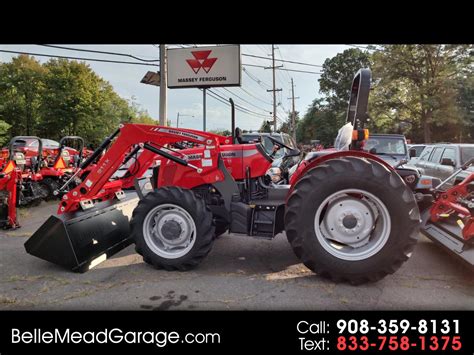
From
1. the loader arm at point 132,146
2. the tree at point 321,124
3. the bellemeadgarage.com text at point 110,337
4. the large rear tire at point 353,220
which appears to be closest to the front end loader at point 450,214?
the large rear tire at point 353,220

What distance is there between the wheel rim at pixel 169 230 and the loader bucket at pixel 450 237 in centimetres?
303

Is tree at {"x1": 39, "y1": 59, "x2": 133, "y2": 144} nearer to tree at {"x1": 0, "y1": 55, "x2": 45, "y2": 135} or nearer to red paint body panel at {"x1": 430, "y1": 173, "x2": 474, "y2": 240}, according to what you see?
tree at {"x1": 0, "y1": 55, "x2": 45, "y2": 135}

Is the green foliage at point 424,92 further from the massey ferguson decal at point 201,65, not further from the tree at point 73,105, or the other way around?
the tree at point 73,105

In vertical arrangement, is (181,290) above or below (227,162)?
below

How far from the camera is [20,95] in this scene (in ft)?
116

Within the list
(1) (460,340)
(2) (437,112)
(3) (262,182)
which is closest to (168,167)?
(3) (262,182)

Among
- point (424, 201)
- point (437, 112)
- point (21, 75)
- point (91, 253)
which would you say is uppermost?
point (21, 75)

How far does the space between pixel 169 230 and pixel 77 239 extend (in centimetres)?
113

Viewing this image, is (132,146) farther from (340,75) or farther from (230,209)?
(340,75)

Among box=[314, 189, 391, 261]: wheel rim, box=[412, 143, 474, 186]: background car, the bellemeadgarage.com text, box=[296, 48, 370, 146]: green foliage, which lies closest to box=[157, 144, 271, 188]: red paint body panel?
box=[314, 189, 391, 261]: wheel rim

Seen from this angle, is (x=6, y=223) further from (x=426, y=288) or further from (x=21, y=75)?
(x=21, y=75)

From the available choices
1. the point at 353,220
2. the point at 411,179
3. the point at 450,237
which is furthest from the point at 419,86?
the point at 353,220

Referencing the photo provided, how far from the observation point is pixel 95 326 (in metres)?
3.20

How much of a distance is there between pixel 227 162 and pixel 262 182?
554 millimetres
